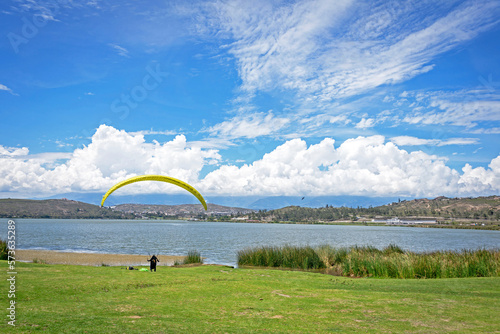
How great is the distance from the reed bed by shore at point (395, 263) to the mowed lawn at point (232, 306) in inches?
179

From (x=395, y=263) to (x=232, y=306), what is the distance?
1484cm

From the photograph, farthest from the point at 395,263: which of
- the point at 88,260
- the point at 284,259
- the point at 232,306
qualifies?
the point at 88,260

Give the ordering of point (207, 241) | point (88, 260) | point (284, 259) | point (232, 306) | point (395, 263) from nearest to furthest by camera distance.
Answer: point (232, 306) < point (395, 263) < point (284, 259) < point (88, 260) < point (207, 241)

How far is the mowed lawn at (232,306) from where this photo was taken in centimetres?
869

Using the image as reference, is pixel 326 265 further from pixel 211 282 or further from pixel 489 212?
pixel 489 212

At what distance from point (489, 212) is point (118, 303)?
224m

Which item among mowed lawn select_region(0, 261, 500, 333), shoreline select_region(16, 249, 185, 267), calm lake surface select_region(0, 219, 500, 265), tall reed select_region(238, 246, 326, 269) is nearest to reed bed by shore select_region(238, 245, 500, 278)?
tall reed select_region(238, 246, 326, 269)

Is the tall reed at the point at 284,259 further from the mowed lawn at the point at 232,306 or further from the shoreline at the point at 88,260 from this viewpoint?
the mowed lawn at the point at 232,306

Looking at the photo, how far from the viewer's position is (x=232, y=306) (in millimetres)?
11234

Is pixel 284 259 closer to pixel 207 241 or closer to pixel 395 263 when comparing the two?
pixel 395 263

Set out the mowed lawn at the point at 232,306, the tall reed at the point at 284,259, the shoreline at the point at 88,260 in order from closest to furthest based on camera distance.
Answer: the mowed lawn at the point at 232,306 < the tall reed at the point at 284,259 < the shoreline at the point at 88,260

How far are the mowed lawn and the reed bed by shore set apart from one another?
4.56m

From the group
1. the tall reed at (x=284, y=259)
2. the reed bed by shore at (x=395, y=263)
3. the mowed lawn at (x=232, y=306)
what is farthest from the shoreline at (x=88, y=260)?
the mowed lawn at (x=232, y=306)

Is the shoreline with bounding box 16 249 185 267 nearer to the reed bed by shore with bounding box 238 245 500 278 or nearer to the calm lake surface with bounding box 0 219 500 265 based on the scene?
the calm lake surface with bounding box 0 219 500 265
